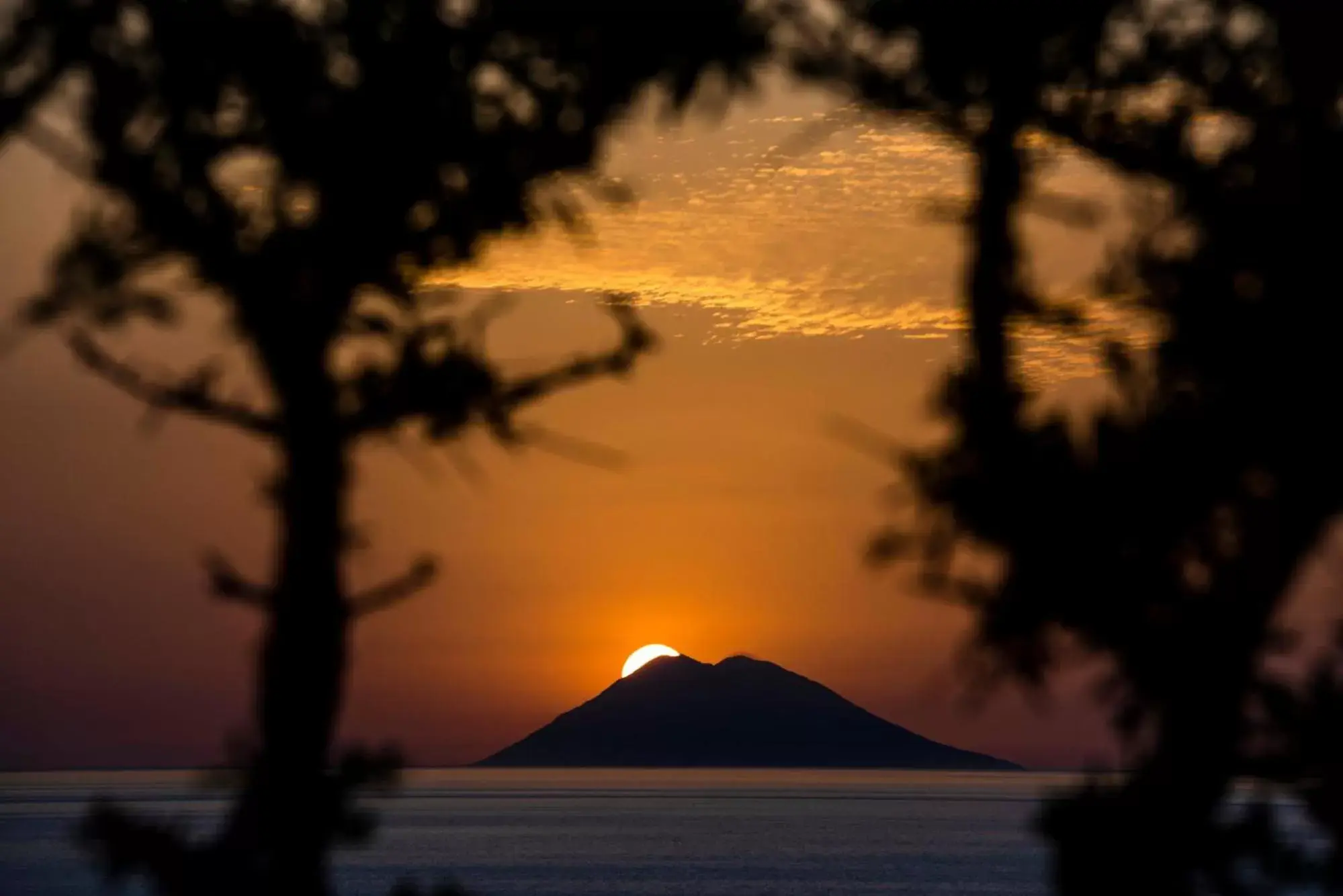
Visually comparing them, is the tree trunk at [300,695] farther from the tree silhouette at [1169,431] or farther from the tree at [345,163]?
the tree silhouette at [1169,431]

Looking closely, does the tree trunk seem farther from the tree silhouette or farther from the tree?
the tree silhouette

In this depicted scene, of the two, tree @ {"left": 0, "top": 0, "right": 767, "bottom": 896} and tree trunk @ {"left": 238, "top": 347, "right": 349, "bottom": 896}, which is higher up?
tree @ {"left": 0, "top": 0, "right": 767, "bottom": 896}

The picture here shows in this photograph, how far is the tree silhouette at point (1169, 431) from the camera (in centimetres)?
486

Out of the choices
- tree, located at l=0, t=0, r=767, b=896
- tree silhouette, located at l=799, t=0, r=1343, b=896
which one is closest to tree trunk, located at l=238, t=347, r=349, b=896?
tree, located at l=0, t=0, r=767, b=896

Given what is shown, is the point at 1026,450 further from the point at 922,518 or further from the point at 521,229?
the point at 521,229

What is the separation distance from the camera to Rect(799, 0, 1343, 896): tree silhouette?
191 inches

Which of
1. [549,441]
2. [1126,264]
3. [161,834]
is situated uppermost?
[1126,264]

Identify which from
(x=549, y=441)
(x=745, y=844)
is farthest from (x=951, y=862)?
(x=549, y=441)

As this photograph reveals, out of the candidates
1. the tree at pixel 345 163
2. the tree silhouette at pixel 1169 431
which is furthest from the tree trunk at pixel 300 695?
the tree silhouette at pixel 1169 431

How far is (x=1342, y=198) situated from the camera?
5.41 meters

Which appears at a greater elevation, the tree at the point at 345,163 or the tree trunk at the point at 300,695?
the tree at the point at 345,163

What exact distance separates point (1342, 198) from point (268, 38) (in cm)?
416

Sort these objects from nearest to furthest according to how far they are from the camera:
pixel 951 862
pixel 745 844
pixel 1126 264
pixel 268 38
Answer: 1. pixel 1126 264
2. pixel 268 38
3. pixel 951 862
4. pixel 745 844

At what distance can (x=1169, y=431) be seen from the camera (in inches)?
207
